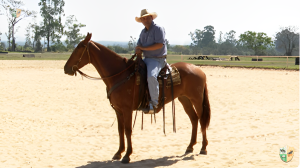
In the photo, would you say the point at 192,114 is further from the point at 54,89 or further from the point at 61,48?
the point at 61,48

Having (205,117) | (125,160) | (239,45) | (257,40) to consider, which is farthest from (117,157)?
(239,45)

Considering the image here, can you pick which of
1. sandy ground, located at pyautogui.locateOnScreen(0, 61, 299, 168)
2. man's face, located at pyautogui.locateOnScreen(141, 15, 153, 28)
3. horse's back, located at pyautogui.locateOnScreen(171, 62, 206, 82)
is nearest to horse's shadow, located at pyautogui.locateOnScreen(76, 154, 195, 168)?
sandy ground, located at pyautogui.locateOnScreen(0, 61, 299, 168)

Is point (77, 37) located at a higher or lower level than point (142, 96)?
higher

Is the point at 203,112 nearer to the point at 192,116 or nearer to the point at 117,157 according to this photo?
the point at 192,116

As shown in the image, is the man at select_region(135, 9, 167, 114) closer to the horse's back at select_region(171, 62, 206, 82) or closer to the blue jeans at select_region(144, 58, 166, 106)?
the blue jeans at select_region(144, 58, 166, 106)

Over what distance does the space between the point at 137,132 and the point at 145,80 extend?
231cm

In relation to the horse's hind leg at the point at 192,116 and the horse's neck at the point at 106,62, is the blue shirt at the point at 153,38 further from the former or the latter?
the horse's hind leg at the point at 192,116

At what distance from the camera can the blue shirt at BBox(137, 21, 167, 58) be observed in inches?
188

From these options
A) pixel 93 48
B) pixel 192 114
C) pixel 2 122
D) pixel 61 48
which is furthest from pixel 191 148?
pixel 61 48

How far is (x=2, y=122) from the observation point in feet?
24.1

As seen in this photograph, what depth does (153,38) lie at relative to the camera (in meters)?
4.80

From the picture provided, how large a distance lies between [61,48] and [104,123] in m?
54.1

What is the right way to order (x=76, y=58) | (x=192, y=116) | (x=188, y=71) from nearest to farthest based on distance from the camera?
(x=76, y=58)
(x=188, y=71)
(x=192, y=116)

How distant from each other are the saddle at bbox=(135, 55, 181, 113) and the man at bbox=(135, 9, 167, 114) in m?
0.11
